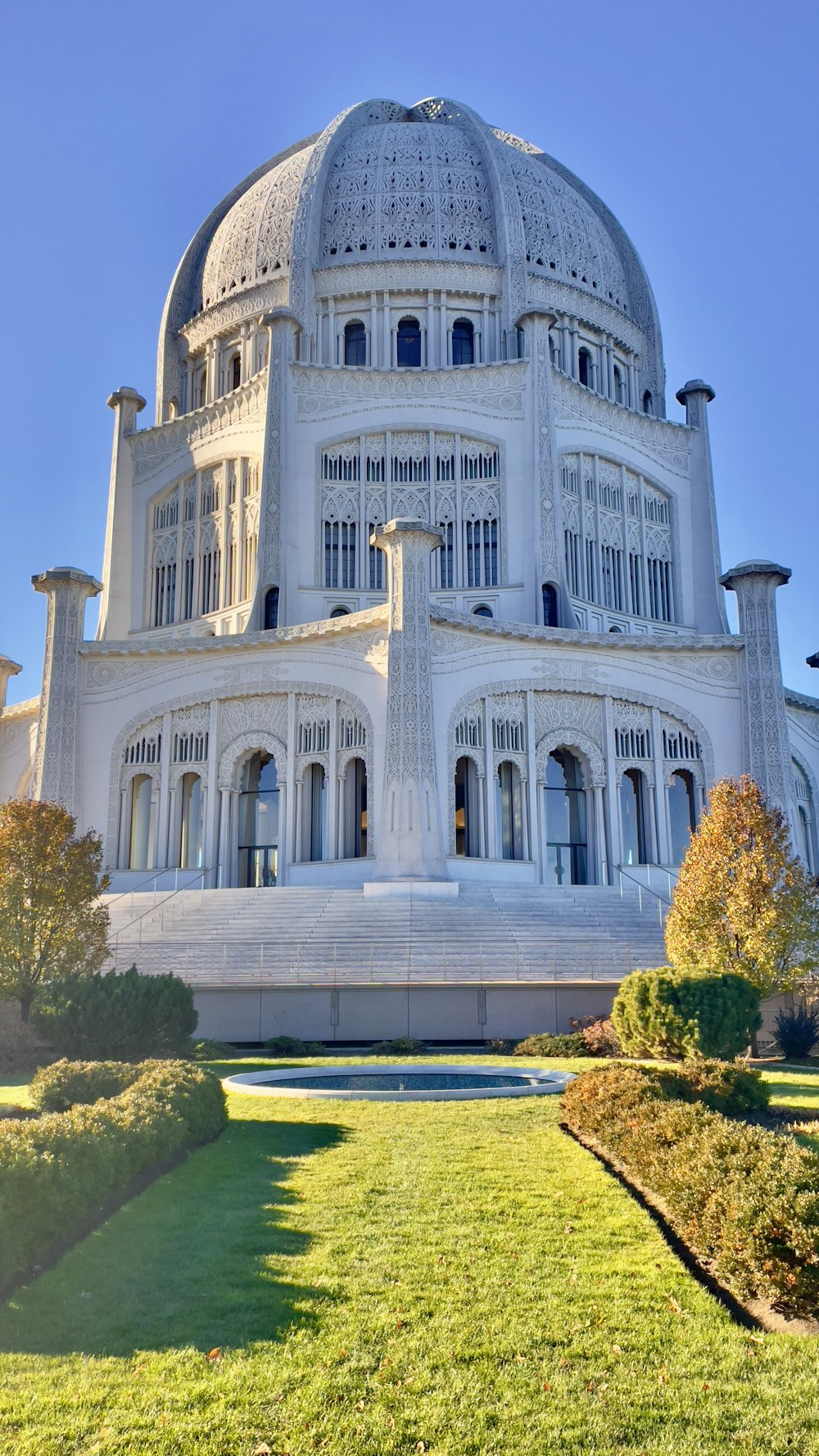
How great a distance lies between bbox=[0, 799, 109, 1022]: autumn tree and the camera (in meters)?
21.4

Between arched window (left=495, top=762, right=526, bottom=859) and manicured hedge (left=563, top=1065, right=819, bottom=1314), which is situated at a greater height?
arched window (left=495, top=762, right=526, bottom=859)

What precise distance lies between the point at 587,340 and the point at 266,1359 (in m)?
48.4

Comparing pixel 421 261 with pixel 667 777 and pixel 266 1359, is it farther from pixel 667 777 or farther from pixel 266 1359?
pixel 266 1359

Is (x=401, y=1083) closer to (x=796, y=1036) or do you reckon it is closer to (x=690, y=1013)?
(x=690, y=1013)

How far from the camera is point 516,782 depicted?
35.5 meters

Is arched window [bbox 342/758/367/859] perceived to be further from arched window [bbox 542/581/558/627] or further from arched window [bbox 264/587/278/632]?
arched window [bbox 542/581/558/627]

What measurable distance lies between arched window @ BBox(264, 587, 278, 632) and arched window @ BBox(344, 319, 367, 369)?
1153cm

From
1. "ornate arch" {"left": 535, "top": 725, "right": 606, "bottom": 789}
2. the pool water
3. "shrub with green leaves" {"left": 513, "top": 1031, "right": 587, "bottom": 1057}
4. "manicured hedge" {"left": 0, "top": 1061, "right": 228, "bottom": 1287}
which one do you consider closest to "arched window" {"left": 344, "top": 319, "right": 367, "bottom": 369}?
"ornate arch" {"left": 535, "top": 725, "right": 606, "bottom": 789}

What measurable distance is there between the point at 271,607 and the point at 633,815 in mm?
14436

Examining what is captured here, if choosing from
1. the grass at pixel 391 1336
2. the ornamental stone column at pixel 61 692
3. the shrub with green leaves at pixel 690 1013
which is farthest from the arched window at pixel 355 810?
the grass at pixel 391 1336

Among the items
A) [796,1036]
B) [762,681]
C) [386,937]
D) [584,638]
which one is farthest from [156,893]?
[762,681]

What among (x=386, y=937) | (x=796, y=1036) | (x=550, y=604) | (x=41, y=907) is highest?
(x=550, y=604)

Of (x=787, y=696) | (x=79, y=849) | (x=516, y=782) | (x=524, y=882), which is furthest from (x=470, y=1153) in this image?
(x=787, y=696)

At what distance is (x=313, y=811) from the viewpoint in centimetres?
3581
